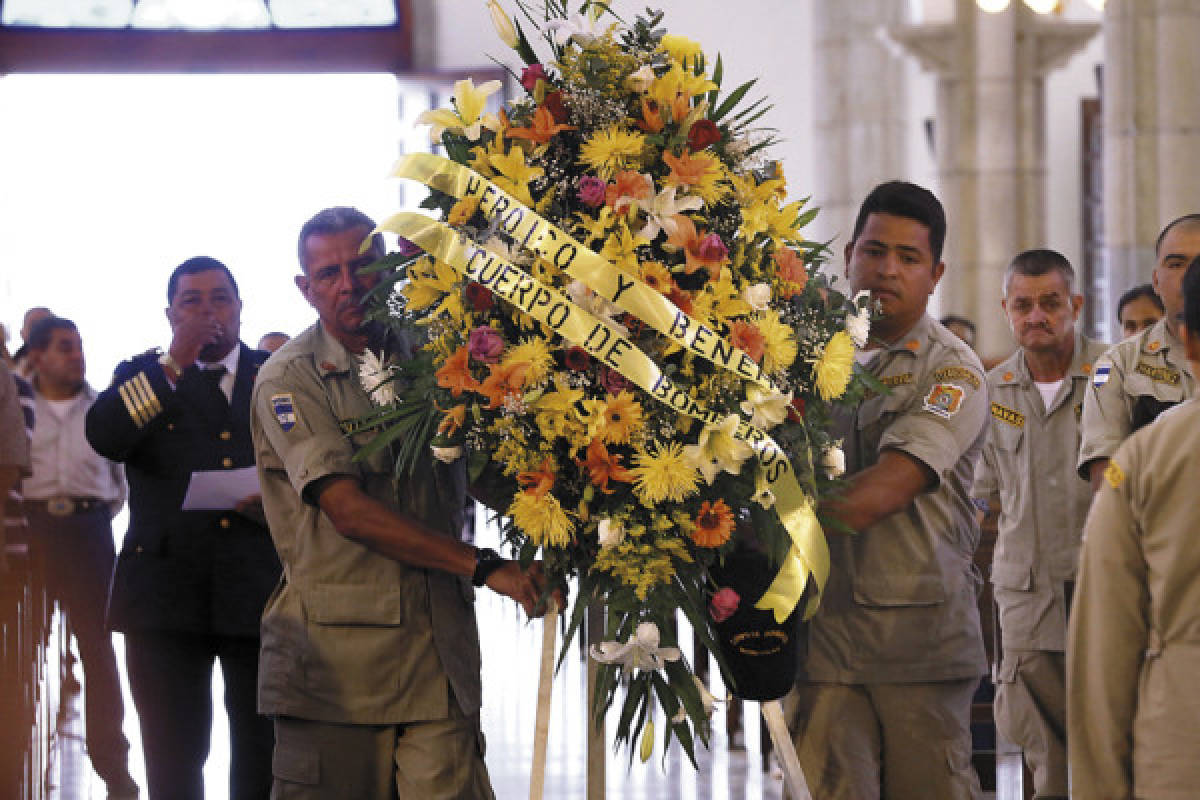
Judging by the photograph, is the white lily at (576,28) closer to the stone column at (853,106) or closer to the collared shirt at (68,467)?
the collared shirt at (68,467)

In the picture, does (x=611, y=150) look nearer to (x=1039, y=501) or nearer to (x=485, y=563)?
(x=485, y=563)

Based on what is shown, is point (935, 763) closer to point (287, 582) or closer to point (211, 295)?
point (287, 582)

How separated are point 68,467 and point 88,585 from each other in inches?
21.0

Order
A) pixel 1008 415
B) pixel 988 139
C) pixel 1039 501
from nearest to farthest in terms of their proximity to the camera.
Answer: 1. pixel 1039 501
2. pixel 1008 415
3. pixel 988 139

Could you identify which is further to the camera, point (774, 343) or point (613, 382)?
point (774, 343)

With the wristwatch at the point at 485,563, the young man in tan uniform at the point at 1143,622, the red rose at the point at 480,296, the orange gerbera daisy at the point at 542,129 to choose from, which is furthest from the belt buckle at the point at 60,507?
the young man in tan uniform at the point at 1143,622

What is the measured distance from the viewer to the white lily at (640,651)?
3.37 metres

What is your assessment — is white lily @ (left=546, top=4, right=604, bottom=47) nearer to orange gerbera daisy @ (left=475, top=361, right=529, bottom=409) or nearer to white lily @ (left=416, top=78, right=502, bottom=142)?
white lily @ (left=416, top=78, right=502, bottom=142)

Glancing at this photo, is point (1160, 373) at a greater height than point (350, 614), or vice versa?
point (1160, 373)

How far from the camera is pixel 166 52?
1430cm

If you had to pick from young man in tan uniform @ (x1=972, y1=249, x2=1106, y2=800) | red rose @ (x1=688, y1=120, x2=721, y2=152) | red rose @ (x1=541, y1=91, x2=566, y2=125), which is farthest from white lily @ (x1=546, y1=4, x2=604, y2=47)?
young man in tan uniform @ (x1=972, y1=249, x2=1106, y2=800)

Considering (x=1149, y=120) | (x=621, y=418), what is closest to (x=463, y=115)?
(x=621, y=418)

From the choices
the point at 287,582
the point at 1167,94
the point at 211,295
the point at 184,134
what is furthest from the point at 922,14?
the point at 287,582

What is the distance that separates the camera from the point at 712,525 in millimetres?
3381
